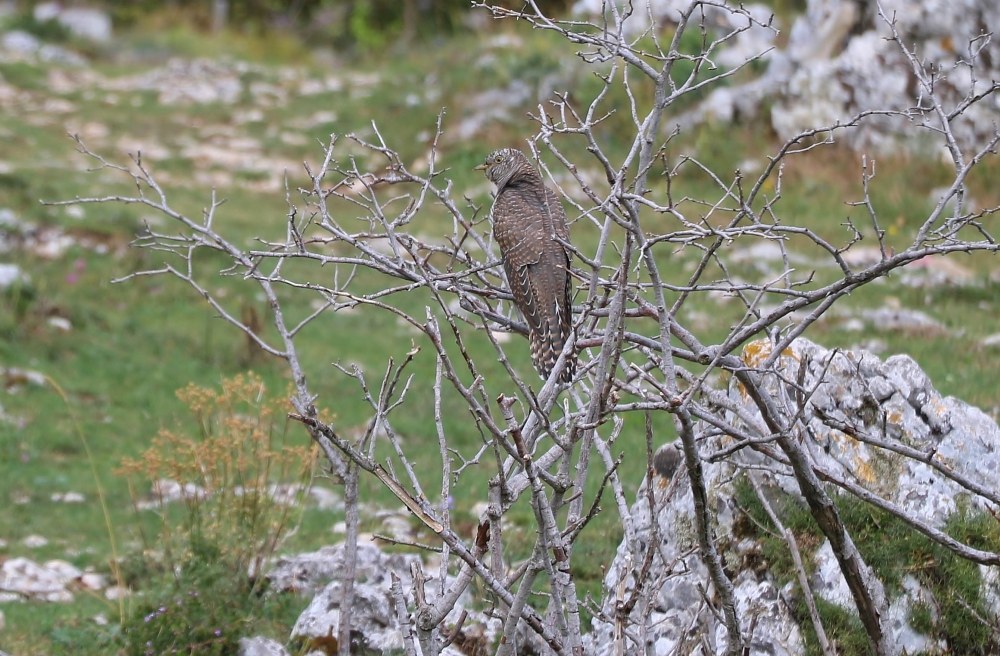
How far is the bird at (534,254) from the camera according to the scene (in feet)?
19.0

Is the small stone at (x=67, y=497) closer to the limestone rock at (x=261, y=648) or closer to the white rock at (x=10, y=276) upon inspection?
the limestone rock at (x=261, y=648)

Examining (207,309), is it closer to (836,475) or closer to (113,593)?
(113,593)

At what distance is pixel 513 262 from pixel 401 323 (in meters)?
6.79

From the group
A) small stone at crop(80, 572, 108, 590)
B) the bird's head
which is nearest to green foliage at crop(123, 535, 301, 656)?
small stone at crop(80, 572, 108, 590)

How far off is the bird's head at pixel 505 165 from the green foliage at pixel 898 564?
2.43 metres

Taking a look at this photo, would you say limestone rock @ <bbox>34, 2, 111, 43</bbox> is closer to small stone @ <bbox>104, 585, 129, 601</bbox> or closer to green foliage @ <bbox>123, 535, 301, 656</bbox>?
small stone @ <bbox>104, 585, 129, 601</bbox>

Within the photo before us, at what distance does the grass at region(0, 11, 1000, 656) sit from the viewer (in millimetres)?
8188

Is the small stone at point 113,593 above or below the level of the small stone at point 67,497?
below

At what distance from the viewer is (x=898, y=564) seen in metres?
4.58

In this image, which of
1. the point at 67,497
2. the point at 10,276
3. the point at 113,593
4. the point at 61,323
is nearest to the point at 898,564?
the point at 113,593

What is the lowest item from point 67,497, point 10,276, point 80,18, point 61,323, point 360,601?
point 360,601

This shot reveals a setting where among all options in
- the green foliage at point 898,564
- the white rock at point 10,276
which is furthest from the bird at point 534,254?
the white rock at point 10,276

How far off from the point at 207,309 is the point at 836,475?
9515 mm

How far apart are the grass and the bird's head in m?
1.96
